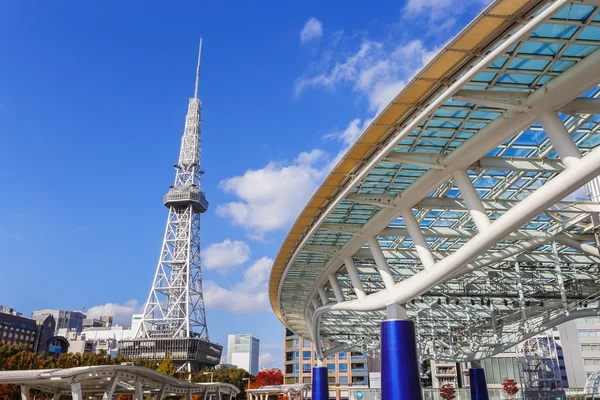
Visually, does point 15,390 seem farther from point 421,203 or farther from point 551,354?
point 551,354

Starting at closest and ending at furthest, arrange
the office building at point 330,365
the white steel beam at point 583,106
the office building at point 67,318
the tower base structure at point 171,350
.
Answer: the white steel beam at point 583,106 → the office building at point 330,365 → the tower base structure at point 171,350 → the office building at point 67,318

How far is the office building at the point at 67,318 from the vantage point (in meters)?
177

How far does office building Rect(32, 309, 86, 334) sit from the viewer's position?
176750mm

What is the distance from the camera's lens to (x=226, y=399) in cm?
7319

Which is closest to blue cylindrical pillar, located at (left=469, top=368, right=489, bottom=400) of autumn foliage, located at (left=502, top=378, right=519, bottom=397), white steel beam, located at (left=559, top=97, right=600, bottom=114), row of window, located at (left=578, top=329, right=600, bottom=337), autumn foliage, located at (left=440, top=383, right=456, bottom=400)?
autumn foliage, located at (left=440, top=383, right=456, bottom=400)

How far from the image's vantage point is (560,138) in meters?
→ 12.8

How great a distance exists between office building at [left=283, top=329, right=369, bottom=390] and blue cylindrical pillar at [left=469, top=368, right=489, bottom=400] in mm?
56252

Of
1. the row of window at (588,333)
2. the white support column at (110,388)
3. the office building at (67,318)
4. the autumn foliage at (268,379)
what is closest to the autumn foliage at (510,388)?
the row of window at (588,333)

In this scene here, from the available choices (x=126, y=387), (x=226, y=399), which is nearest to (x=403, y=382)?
(x=126, y=387)

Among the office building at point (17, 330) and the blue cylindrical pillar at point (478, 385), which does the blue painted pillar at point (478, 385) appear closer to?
the blue cylindrical pillar at point (478, 385)

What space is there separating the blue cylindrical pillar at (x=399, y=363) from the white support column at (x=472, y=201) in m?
5.07

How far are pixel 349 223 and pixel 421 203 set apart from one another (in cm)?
441

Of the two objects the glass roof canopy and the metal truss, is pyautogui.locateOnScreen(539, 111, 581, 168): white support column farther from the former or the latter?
the metal truss

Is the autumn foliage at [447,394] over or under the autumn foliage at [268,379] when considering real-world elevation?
under
